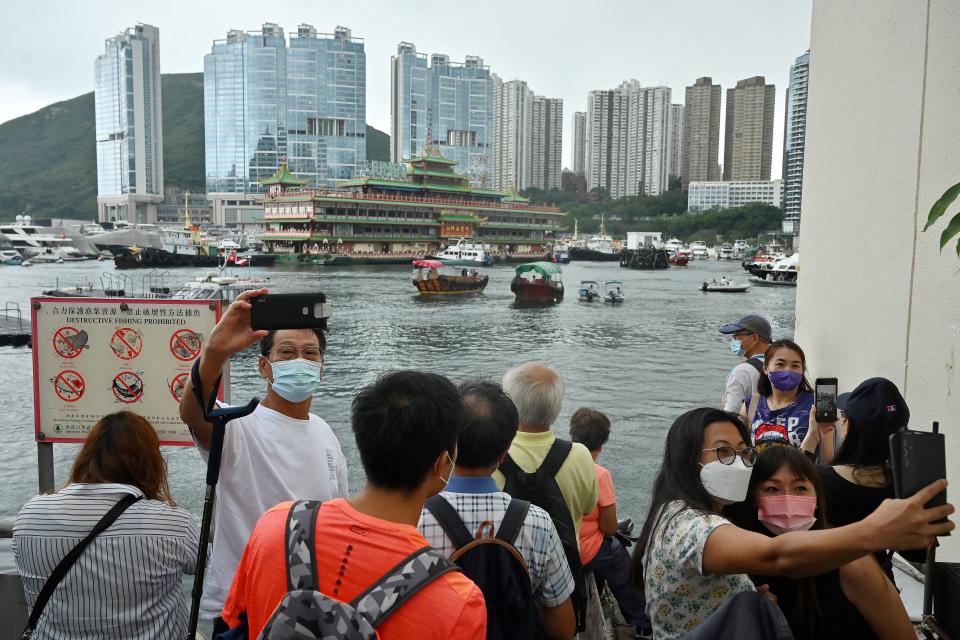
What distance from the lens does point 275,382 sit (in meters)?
1.95

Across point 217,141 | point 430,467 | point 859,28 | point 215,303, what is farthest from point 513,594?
point 217,141

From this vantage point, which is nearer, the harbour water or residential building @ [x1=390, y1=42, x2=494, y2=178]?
the harbour water

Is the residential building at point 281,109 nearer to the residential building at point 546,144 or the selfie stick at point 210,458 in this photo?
the residential building at point 546,144

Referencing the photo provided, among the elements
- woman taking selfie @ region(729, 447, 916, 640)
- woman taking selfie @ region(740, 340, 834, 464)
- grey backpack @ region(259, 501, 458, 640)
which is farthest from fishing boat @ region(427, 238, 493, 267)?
grey backpack @ region(259, 501, 458, 640)

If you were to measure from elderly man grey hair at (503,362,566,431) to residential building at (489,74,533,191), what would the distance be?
354 ft

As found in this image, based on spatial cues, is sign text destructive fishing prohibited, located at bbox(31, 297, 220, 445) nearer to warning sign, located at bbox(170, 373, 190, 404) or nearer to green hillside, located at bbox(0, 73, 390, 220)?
warning sign, located at bbox(170, 373, 190, 404)

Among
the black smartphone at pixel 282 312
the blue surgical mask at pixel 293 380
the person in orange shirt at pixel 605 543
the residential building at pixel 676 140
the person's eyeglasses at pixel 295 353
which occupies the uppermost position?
the residential building at pixel 676 140

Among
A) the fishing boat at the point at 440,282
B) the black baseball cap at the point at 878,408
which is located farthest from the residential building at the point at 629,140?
the black baseball cap at the point at 878,408

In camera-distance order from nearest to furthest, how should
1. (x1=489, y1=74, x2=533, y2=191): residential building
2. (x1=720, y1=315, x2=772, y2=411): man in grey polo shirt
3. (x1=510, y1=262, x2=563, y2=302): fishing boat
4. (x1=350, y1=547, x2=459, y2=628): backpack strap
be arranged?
1. (x1=350, y1=547, x2=459, y2=628): backpack strap
2. (x1=720, y1=315, x2=772, y2=411): man in grey polo shirt
3. (x1=510, y1=262, x2=563, y2=302): fishing boat
4. (x1=489, y1=74, x2=533, y2=191): residential building

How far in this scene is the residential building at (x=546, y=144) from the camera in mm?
109688

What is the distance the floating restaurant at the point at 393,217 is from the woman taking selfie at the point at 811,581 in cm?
5444

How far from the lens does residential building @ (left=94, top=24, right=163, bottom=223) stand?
308 feet

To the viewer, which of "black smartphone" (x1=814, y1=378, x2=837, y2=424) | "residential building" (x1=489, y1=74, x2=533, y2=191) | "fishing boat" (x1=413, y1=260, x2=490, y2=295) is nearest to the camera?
"black smartphone" (x1=814, y1=378, x2=837, y2=424)

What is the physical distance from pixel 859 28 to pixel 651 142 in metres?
103
